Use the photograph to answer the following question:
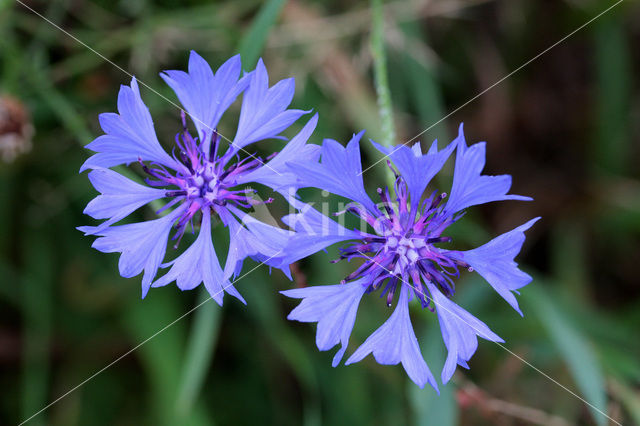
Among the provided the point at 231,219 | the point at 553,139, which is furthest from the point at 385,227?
the point at 553,139

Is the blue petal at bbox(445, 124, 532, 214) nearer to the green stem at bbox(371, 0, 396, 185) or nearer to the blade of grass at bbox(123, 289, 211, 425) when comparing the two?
the green stem at bbox(371, 0, 396, 185)

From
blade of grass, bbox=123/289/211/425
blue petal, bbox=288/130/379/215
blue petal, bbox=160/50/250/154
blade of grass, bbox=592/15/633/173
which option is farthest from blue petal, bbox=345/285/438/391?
blade of grass, bbox=592/15/633/173

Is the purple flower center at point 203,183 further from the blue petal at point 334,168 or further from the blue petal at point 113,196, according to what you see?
the blue petal at point 334,168

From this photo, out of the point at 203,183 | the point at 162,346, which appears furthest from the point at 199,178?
the point at 162,346

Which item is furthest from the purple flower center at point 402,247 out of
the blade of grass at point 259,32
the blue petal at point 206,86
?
the blade of grass at point 259,32

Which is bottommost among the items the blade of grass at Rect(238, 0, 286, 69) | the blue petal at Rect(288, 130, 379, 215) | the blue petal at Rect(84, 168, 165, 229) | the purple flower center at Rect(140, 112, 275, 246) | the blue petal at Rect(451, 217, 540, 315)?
the blue petal at Rect(451, 217, 540, 315)

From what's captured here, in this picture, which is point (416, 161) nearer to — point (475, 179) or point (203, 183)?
point (475, 179)

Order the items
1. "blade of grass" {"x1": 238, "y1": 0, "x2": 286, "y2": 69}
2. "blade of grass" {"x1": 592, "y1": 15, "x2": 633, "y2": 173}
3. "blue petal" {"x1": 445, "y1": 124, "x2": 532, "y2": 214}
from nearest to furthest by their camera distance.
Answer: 1. "blue petal" {"x1": 445, "y1": 124, "x2": 532, "y2": 214}
2. "blade of grass" {"x1": 238, "y1": 0, "x2": 286, "y2": 69}
3. "blade of grass" {"x1": 592, "y1": 15, "x2": 633, "y2": 173}
